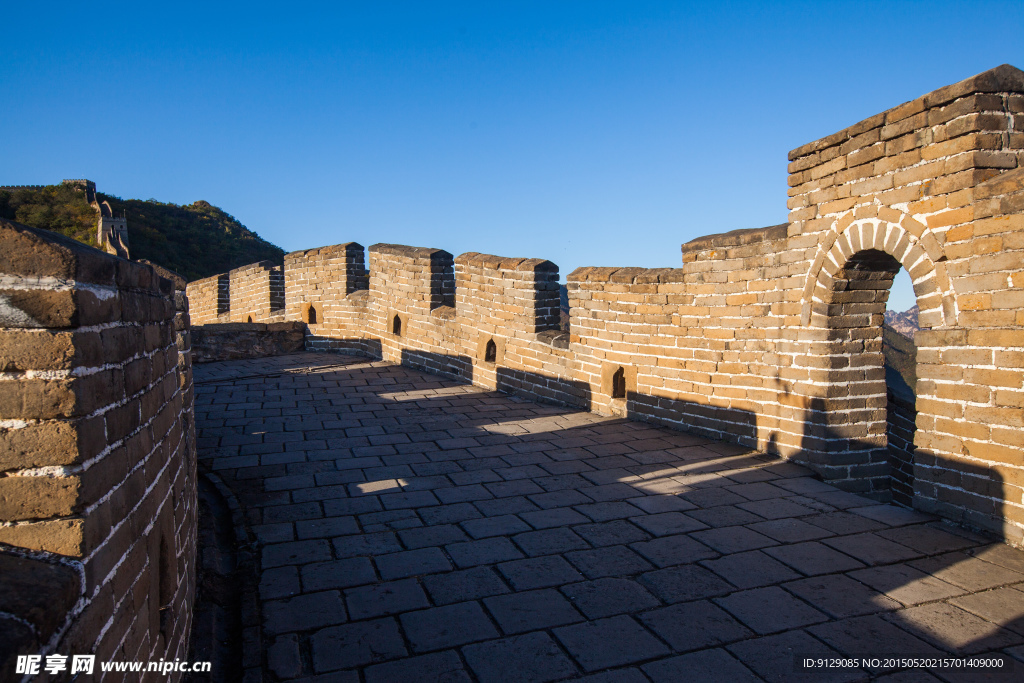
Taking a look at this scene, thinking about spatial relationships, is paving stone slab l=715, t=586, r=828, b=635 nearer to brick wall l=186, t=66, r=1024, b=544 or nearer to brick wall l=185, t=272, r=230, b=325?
brick wall l=186, t=66, r=1024, b=544

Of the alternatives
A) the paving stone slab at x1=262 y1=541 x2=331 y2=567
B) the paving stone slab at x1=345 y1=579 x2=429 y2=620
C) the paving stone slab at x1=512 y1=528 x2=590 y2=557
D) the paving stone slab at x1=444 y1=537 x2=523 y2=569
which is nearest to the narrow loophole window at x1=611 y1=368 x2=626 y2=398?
the paving stone slab at x1=512 y1=528 x2=590 y2=557

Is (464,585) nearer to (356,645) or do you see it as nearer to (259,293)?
(356,645)

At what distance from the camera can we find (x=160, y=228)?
3709cm

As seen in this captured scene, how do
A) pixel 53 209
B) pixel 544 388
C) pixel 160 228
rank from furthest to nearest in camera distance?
pixel 160 228, pixel 53 209, pixel 544 388

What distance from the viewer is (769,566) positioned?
301 centimetres

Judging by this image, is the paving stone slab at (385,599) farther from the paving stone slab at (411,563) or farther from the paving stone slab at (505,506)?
the paving stone slab at (505,506)

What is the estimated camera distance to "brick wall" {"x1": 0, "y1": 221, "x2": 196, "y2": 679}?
3.97ft

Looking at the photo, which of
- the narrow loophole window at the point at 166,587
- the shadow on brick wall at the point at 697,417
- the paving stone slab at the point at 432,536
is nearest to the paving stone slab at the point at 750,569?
the paving stone slab at the point at 432,536

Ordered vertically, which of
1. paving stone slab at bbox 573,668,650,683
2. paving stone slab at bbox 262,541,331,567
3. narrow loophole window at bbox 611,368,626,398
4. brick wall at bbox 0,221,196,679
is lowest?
paving stone slab at bbox 573,668,650,683

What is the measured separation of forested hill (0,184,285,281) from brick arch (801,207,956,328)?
32148 mm

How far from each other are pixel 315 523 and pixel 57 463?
96.2 inches

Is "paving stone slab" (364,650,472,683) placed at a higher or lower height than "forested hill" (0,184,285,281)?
lower

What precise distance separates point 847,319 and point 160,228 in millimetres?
40753

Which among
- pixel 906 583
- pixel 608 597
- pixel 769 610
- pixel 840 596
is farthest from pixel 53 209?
pixel 906 583
